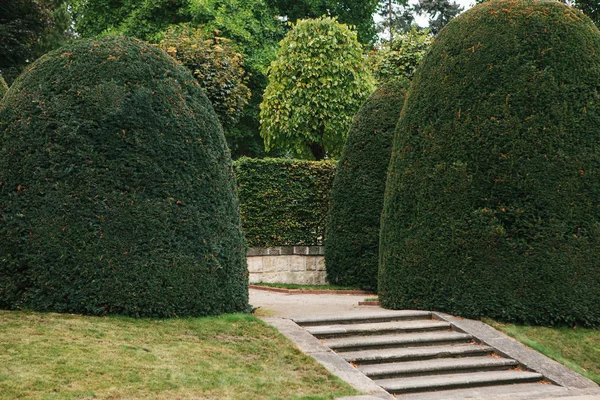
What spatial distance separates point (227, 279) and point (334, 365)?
2.25 m

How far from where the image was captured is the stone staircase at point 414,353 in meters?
8.55

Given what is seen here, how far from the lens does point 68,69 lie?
31.6 ft

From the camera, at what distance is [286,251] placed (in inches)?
686

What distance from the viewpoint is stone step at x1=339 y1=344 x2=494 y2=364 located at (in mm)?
8969

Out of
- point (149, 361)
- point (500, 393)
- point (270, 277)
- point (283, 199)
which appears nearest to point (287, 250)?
point (270, 277)

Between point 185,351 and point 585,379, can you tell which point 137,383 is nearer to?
point 185,351

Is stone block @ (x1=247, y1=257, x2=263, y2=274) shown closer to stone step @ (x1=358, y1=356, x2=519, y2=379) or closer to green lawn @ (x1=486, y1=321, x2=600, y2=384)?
green lawn @ (x1=486, y1=321, x2=600, y2=384)

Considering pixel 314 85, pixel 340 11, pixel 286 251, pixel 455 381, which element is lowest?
pixel 455 381

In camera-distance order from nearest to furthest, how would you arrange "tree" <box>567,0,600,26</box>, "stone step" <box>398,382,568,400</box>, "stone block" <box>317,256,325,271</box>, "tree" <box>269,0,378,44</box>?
"stone step" <box>398,382,568,400</box> → "stone block" <box>317,256,325,271</box> → "tree" <box>567,0,600,26</box> → "tree" <box>269,0,378,44</box>

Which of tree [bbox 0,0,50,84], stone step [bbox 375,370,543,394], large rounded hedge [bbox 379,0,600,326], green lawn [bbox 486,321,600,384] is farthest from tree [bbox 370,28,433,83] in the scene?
stone step [bbox 375,370,543,394]

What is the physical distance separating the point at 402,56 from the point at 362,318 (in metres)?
14.8

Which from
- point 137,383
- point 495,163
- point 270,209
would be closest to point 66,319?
point 137,383

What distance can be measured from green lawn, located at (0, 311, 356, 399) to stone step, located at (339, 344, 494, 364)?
0.89 metres

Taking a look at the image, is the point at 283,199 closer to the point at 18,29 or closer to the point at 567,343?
the point at 567,343
